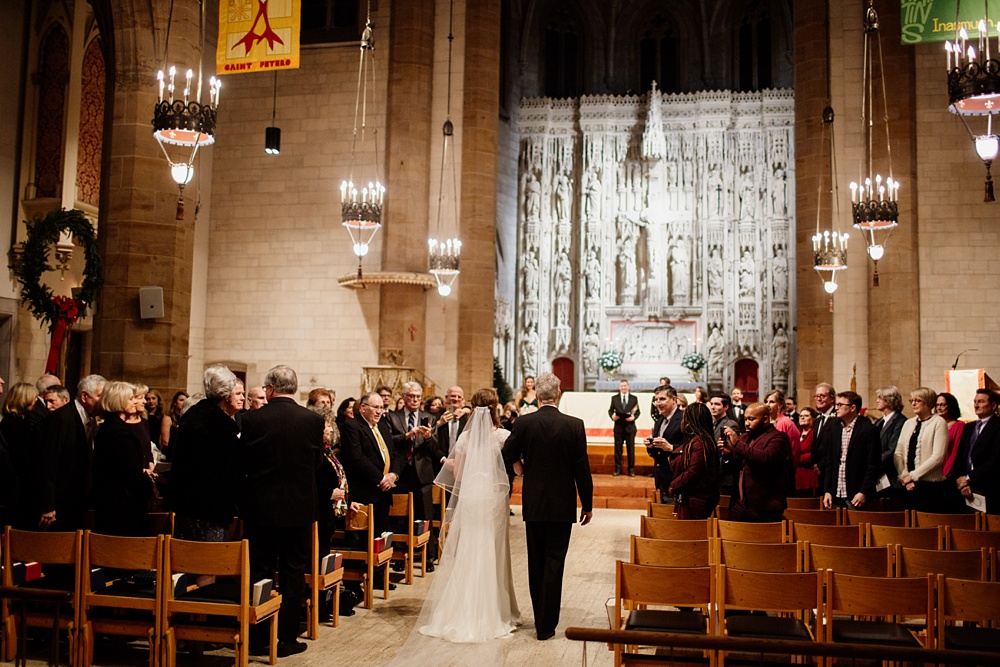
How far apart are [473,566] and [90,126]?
40.6 feet

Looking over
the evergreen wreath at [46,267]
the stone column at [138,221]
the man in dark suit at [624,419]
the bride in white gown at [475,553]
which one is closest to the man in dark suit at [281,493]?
the bride in white gown at [475,553]

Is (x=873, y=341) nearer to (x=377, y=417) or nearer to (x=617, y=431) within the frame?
(x=617, y=431)

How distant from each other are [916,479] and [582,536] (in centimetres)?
395

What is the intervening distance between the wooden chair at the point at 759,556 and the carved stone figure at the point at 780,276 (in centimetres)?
1803

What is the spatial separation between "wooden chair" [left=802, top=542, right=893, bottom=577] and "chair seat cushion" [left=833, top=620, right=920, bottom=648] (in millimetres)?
297

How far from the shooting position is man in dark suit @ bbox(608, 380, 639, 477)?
13419 mm

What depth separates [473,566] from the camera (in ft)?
18.1

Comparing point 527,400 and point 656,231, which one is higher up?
point 656,231

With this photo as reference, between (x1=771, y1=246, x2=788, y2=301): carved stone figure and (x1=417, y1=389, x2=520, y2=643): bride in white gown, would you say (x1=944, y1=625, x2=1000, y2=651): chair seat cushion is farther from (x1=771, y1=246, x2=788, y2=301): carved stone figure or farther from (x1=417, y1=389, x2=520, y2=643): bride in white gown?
(x1=771, y1=246, x2=788, y2=301): carved stone figure

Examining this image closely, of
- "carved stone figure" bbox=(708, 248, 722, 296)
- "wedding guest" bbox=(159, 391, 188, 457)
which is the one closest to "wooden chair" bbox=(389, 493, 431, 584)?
"wedding guest" bbox=(159, 391, 188, 457)

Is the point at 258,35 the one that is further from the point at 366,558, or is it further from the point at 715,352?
the point at 715,352

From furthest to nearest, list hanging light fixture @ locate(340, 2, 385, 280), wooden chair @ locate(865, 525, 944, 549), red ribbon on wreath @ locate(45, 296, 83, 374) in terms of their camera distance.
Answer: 1. hanging light fixture @ locate(340, 2, 385, 280)
2. red ribbon on wreath @ locate(45, 296, 83, 374)
3. wooden chair @ locate(865, 525, 944, 549)

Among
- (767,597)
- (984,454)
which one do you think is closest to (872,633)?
(767,597)

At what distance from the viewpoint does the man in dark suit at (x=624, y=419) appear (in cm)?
1342
